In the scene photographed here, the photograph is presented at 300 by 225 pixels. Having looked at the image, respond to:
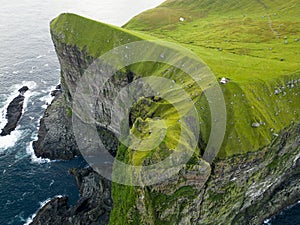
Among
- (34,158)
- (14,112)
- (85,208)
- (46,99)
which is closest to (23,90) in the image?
(46,99)

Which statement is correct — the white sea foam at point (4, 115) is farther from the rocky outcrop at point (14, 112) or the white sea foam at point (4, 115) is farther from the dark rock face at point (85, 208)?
the dark rock face at point (85, 208)

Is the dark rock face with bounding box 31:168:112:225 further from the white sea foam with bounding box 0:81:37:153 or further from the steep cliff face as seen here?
the white sea foam with bounding box 0:81:37:153

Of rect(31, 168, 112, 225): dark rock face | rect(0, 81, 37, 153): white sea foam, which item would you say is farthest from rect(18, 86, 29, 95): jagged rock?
rect(31, 168, 112, 225): dark rock face

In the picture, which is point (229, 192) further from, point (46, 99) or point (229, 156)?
point (46, 99)

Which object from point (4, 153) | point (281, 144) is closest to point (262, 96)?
point (281, 144)

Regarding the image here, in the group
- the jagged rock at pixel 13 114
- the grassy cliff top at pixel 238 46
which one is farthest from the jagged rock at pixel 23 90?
the grassy cliff top at pixel 238 46
